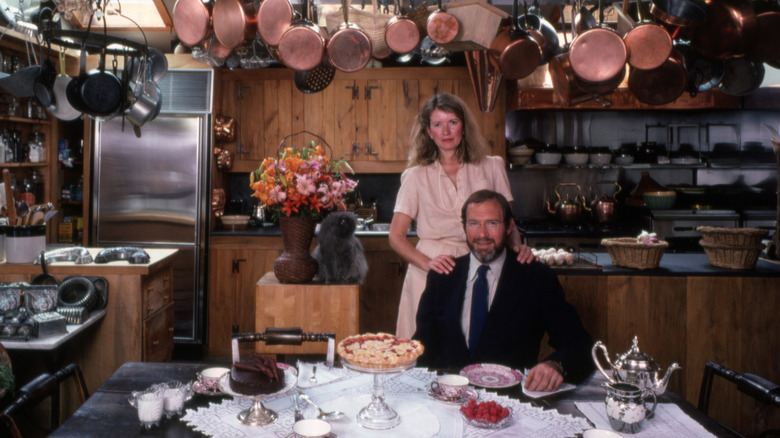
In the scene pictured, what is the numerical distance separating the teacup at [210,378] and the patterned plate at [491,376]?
71 cm

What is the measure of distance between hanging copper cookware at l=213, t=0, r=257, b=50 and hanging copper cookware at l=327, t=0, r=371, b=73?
1.06 ft

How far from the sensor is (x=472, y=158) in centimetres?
272

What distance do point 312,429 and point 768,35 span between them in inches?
87.7

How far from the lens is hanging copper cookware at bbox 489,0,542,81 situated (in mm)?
Result: 2172

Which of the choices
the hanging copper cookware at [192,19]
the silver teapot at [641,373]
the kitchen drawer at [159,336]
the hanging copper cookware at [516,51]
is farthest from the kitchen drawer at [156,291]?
the silver teapot at [641,373]

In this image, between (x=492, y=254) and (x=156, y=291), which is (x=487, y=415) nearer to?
(x=492, y=254)

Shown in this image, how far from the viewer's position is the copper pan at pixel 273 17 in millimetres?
2113

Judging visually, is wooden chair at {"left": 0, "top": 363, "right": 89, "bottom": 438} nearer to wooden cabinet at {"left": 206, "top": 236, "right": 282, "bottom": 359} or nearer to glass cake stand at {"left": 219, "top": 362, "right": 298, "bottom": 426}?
glass cake stand at {"left": 219, "top": 362, "right": 298, "bottom": 426}

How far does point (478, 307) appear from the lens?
2.09 m

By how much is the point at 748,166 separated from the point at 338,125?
12.1ft

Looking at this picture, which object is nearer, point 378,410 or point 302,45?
point 378,410

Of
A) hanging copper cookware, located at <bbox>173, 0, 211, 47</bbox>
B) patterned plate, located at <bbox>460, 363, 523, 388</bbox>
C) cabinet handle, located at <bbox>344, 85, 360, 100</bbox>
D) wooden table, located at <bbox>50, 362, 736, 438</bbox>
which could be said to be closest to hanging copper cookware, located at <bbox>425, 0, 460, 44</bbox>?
hanging copper cookware, located at <bbox>173, 0, 211, 47</bbox>

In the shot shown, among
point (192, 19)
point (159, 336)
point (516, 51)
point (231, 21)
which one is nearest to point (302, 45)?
point (231, 21)

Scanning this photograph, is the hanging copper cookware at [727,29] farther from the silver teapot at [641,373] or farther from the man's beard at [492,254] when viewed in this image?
the silver teapot at [641,373]
